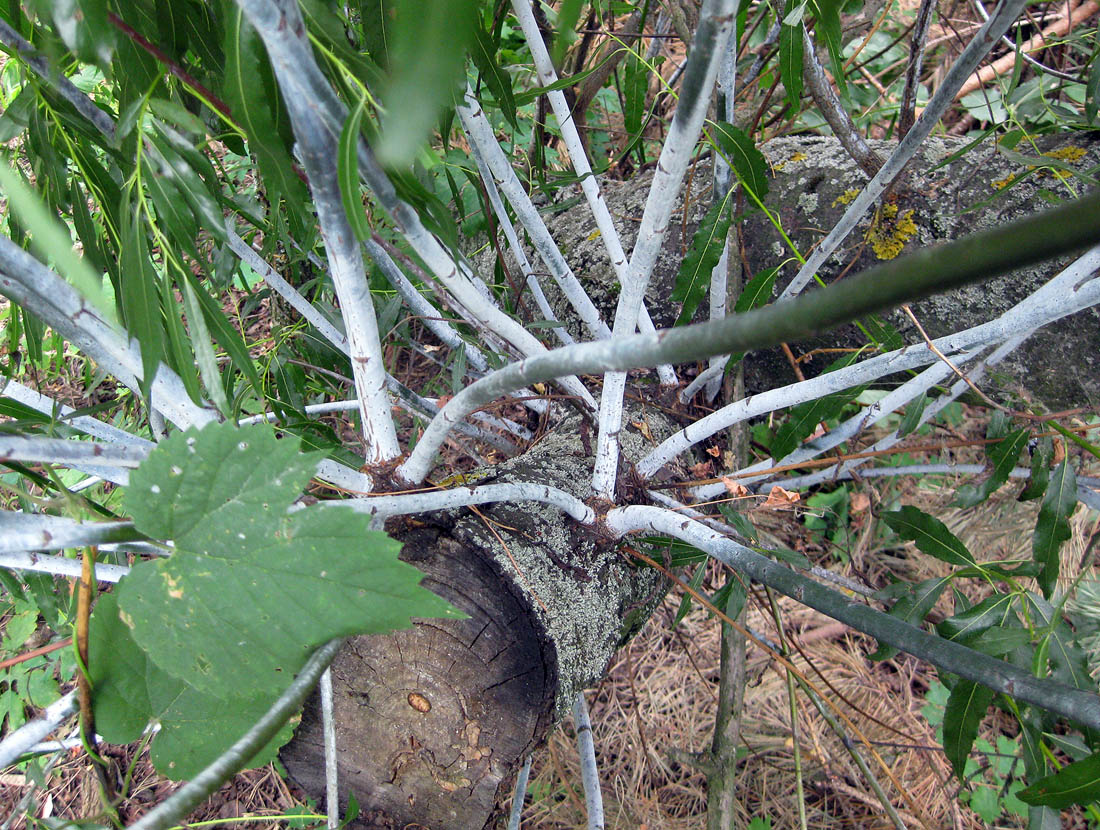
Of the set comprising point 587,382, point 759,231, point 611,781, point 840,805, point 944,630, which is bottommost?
point 611,781

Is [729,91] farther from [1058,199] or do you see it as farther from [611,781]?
[611,781]

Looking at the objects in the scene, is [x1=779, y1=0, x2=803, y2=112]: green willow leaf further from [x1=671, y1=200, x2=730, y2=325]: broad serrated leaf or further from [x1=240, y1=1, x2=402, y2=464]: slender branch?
[x1=240, y1=1, x2=402, y2=464]: slender branch

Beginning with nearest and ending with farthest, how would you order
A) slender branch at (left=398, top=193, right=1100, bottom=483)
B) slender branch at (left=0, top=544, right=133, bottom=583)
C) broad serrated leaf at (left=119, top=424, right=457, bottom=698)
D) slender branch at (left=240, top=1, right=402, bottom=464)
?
slender branch at (left=398, top=193, right=1100, bottom=483) → slender branch at (left=240, top=1, right=402, bottom=464) → broad serrated leaf at (left=119, top=424, right=457, bottom=698) → slender branch at (left=0, top=544, right=133, bottom=583)

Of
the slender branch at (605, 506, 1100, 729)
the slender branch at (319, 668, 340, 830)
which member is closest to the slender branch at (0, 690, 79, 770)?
Result: the slender branch at (319, 668, 340, 830)

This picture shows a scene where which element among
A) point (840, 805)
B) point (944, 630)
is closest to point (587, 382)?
point (944, 630)

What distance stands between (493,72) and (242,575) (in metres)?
0.62

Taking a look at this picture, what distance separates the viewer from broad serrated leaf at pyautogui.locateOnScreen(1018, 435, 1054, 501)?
3.00 ft

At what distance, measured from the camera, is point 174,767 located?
620 mm

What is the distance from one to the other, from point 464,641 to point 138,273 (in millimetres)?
523

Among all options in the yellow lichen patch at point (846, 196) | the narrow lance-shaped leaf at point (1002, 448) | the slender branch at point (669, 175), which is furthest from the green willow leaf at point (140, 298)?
the yellow lichen patch at point (846, 196)

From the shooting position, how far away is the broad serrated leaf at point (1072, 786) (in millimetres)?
565

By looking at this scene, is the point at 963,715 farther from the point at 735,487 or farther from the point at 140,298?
the point at 140,298

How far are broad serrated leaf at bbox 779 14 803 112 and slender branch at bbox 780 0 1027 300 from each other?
6.2 inches

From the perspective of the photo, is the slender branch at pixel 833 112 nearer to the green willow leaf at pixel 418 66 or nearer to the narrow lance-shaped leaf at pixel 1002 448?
the narrow lance-shaped leaf at pixel 1002 448
